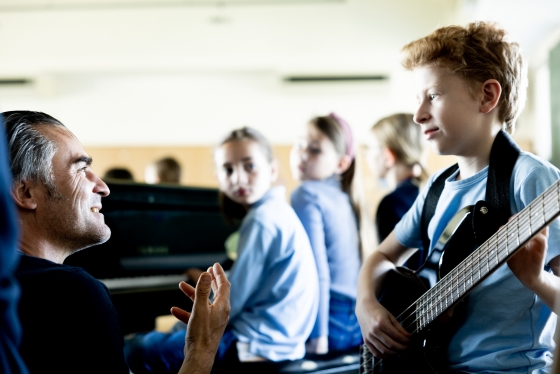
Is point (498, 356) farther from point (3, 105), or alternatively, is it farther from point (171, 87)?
point (3, 105)

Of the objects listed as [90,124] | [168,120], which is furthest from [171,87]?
[90,124]

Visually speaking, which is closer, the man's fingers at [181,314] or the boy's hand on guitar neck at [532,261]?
the boy's hand on guitar neck at [532,261]

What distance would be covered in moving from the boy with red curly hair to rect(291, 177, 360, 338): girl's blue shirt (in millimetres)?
733

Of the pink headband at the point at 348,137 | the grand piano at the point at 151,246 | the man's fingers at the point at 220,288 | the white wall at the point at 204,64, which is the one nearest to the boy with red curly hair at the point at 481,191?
the man's fingers at the point at 220,288

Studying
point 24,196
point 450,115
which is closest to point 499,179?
point 450,115

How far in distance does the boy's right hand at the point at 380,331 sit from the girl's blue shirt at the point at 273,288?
54 cm

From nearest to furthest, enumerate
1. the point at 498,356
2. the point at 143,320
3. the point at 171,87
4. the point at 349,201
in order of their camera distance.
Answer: the point at 498,356 < the point at 349,201 < the point at 143,320 < the point at 171,87

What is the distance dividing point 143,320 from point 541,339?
194cm

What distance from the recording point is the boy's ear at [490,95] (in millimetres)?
1208

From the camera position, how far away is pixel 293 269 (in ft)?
6.39

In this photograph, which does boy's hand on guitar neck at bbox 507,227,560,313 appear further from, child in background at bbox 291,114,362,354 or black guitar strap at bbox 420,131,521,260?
child in background at bbox 291,114,362,354

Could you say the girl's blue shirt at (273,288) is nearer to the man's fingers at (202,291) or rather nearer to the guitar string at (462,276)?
the guitar string at (462,276)

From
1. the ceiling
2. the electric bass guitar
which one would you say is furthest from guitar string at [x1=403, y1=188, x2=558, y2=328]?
the ceiling

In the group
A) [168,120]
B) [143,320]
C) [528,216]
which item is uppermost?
[168,120]
